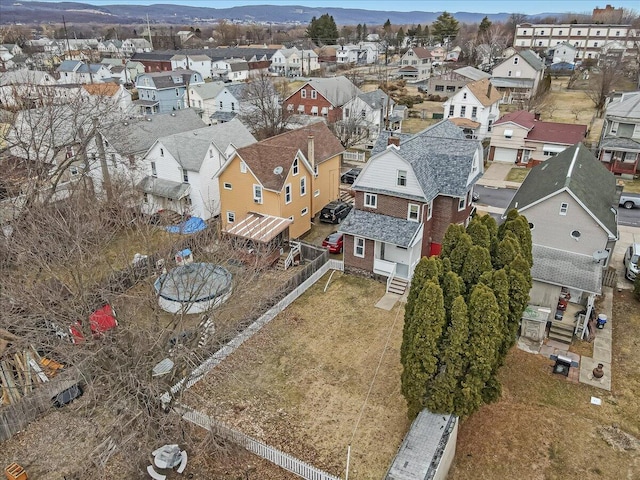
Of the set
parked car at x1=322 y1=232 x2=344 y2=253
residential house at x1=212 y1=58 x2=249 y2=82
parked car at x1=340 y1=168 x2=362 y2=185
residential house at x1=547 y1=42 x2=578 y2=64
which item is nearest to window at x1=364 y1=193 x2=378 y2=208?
parked car at x1=322 y1=232 x2=344 y2=253

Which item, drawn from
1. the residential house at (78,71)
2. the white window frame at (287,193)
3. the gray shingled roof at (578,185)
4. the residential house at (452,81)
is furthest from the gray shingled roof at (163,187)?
the residential house at (78,71)

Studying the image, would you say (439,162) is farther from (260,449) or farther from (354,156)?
(354,156)

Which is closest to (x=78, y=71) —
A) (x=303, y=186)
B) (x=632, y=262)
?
(x=303, y=186)

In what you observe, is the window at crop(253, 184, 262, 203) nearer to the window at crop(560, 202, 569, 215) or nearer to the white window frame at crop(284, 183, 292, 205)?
the white window frame at crop(284, 183, 292, 205)

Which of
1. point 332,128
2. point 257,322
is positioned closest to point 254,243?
point 257,322

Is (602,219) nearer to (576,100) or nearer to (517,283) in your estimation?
(517,283)
